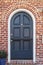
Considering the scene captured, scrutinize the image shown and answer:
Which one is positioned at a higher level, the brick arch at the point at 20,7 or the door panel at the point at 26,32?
the brick arch at the point at 20,7

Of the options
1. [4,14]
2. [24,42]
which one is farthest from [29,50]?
[4,14]

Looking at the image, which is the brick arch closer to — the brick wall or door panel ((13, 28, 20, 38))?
the brick wall

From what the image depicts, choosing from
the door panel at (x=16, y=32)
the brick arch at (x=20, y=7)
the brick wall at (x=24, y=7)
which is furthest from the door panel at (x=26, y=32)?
the brick arch at (x=20, y=7)

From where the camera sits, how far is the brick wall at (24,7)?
324 inches

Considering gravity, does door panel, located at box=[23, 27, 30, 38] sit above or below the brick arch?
below

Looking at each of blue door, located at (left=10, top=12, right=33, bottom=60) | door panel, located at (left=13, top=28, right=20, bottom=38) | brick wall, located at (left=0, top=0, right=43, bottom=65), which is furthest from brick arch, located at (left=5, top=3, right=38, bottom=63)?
door panel, located at (left=13, top=28, right=20, bottom=38)

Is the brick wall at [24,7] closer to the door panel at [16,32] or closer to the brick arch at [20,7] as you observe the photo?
the brick arch at [20,7]

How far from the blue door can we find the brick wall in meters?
0.25

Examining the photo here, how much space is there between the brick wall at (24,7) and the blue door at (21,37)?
0.25 metres

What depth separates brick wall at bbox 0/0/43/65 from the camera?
324 inches

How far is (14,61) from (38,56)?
883 mm

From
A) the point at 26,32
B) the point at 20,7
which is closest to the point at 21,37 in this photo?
the point at 26,32

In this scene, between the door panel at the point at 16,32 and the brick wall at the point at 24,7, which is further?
the door panel at the point at 16,32

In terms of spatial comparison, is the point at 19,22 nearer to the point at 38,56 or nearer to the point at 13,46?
the point at 13,46
